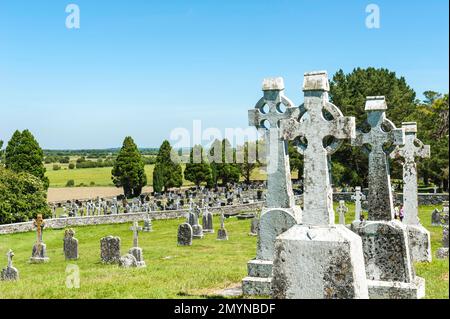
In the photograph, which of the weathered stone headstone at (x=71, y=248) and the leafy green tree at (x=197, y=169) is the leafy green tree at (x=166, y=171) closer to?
the leafy green tree at (x=197, y=169)

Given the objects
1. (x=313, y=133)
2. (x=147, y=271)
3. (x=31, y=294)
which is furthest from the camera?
(x=147, y=271)

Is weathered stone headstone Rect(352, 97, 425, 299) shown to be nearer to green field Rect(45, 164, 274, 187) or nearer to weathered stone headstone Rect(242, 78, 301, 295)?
weathered stone headstone Rect(242, 78, 301, 295)

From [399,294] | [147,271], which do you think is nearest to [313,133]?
[399,294]

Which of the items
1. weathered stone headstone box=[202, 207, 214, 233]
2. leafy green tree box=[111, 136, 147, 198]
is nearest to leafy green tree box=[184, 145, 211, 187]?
leafy green tree box=[111, 136, 147, 198]

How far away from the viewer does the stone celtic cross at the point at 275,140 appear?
10.0 metres

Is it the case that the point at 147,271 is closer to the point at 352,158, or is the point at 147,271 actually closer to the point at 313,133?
the point at 313,133

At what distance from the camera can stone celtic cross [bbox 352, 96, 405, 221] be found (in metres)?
10.1

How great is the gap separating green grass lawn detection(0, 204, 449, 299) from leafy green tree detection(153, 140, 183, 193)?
24111mm

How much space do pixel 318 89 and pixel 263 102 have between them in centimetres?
284

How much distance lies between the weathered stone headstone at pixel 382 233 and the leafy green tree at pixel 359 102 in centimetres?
3511

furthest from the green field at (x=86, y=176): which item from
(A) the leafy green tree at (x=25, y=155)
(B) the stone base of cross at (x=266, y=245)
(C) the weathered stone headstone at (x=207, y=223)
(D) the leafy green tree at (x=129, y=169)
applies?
(B) the stone base of cross at (x=266, y=245)

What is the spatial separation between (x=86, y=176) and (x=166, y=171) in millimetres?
38016

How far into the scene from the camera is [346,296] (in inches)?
277

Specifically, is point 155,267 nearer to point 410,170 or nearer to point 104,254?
point 104,254
